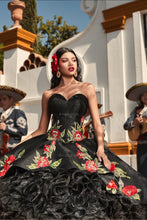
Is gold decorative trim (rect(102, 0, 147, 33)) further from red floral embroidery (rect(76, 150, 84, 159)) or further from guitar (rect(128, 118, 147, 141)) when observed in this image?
red floral embroidery (rect(76, 150, 84, 159))

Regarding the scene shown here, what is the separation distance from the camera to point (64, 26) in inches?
853

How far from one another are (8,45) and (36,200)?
364 inches

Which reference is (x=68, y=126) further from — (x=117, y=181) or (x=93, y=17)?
(x=93, y=17)

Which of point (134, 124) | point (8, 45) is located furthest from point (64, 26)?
point (134, 124)

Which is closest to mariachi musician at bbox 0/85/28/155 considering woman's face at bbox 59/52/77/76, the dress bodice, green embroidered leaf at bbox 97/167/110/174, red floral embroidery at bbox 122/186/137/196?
woman's face at bbox 59/52/77/76

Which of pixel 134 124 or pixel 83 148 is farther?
pixel 134 124

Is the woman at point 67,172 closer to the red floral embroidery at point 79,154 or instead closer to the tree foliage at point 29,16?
the red floral embroidery at point 79,154

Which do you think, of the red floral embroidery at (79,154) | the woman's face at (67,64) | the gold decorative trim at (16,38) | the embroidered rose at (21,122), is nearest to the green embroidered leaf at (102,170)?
the red floral embroidery at (79,154)

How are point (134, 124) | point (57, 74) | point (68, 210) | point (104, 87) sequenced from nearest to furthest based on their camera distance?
1. point (68, 210)
2. point (57, 74)
3. point (134, 124)
4. point (104, 87)

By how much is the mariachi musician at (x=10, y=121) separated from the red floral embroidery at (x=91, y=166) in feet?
10.9

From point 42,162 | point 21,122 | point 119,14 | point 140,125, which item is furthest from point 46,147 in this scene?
point 119,14

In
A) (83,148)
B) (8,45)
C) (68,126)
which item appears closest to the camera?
(83,148)

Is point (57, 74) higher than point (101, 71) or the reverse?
the reverse

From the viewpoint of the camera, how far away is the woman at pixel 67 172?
7.90 ft
